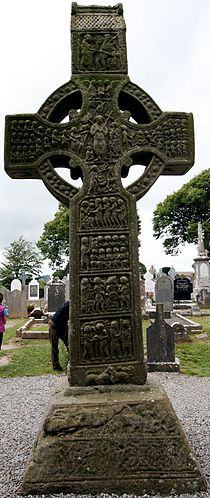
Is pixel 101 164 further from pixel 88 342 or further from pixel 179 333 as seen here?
pixel 179 333

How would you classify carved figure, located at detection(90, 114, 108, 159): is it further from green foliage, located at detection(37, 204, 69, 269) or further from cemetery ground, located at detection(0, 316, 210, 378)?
green foliage, located at detection(37, 204, 69, 269)

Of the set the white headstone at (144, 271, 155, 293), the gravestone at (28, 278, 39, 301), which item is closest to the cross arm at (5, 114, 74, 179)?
the white headstone at (144, 271, 155, 293)

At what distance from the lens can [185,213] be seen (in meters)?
45.3

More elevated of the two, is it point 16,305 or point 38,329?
point 16,305

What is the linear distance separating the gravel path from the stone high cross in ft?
2.88

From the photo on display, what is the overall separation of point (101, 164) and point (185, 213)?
142 feet

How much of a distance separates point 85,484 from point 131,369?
0.89 metres

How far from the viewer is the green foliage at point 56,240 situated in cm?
5112

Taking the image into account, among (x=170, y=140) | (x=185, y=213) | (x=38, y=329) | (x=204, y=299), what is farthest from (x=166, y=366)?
(x=185, y=213)

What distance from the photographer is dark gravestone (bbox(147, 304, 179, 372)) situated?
27.8 feet

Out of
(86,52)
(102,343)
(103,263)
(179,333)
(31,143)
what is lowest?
(179,333)

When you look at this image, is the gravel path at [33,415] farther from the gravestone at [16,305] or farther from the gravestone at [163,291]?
the gravestone at [16,305]

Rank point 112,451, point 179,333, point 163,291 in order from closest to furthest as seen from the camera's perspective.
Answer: point 112,451 < point 179,333 < point 163,291

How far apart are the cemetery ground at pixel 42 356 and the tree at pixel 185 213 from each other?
2890 cm
